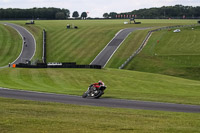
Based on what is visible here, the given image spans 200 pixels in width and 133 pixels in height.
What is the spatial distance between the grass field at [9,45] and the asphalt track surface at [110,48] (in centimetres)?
2004

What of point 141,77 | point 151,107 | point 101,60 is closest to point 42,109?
point 151,107

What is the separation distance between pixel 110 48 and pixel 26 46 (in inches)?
887

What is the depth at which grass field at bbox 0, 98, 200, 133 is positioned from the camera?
18.3 metres

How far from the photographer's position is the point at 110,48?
3772 inches

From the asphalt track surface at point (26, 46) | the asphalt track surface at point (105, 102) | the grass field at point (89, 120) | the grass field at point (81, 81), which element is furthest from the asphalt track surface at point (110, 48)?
the grass field at point (89, 120)

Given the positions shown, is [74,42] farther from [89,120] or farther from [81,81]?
[89,120]

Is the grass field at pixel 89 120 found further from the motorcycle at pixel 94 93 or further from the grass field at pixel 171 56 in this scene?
the grass field at pixel 171 56

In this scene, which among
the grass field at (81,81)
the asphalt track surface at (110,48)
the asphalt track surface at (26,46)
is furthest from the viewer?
the asphalt track surface at (26,46)

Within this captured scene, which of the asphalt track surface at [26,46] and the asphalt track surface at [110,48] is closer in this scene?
the asphalt track surface at [110,48]

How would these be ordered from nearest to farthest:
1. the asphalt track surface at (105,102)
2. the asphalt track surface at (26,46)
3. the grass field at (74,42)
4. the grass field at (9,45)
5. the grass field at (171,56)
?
the asphalt track surface at (105,102)
the grass field at (171,56)
the grass field at (74,42)
the grass field at (9,45)
the asphalt track surface at (26,46)

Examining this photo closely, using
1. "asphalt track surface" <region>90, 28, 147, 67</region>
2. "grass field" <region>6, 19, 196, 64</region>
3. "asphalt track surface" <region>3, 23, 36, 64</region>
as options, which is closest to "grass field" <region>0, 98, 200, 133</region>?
"asphalt track surface" <region>90, 28, 147, 67</region>

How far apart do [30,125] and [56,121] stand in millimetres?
1622

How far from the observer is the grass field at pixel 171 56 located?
73.4 m

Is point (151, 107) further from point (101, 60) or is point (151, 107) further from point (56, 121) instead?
point (101, 60)
